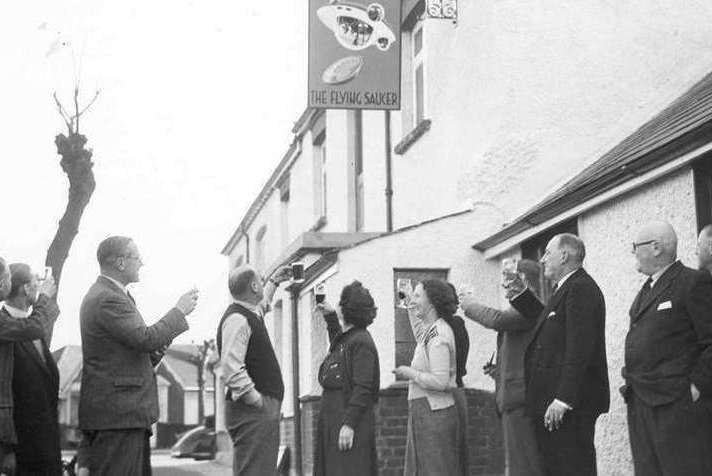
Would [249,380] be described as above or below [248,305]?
below

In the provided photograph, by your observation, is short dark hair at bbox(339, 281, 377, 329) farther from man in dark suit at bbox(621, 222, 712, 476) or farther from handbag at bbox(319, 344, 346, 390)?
man in dark suit at bbox(621, 222, 712, 476)

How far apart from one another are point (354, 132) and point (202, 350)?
1815 inches

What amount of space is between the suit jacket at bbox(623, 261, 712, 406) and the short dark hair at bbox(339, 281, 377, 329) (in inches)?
84.4

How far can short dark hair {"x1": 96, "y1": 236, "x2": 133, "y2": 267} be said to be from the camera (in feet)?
22.9

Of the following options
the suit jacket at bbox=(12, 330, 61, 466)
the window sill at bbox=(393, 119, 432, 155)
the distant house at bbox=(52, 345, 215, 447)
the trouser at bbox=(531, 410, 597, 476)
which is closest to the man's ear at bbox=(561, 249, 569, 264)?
the trouser at bbox=(531, 410, 597, 476)

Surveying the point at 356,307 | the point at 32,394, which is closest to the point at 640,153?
the point at 356,307

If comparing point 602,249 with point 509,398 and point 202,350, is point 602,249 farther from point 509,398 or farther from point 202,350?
point 202,350

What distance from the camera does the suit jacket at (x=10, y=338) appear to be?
675cm

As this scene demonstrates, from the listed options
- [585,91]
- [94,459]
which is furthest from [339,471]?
[585,91]

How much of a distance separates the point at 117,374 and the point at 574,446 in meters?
2.77

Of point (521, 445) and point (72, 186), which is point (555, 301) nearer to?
point (521, 445)

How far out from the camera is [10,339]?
6.79m

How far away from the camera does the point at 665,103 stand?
12945 millimetres

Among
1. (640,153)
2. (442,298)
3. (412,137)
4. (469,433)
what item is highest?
(412,137)
